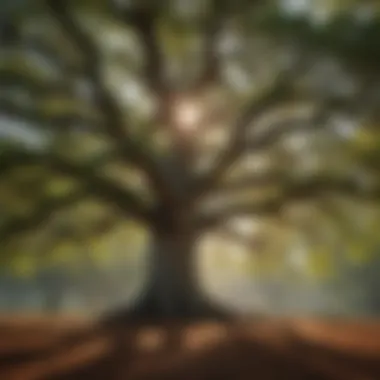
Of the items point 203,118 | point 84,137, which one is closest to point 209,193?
point 203,118

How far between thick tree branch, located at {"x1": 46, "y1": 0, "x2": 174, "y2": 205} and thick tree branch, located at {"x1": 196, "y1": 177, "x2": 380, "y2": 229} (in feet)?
0.29

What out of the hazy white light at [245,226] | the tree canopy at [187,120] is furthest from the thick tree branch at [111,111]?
the hazy white light at [245,226]

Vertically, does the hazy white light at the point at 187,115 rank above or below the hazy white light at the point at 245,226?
above

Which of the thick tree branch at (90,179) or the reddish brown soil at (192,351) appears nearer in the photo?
the reddish brown soil at (192,351)

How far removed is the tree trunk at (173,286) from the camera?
1.07 metres

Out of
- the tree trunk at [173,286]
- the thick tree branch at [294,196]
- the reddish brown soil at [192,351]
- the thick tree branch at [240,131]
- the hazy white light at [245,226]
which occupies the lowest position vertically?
the reddish brown soil at [192,351]

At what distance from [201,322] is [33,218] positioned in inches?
12.7

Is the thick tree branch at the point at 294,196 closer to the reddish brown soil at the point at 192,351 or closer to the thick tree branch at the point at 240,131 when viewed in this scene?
the thick tree branch at the point at 240,131

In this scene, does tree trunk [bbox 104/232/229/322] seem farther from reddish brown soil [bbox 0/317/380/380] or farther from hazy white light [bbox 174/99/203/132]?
hazy white light [bbox 174/99/203/132]

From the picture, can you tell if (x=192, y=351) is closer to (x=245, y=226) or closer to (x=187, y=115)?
(x=245, y=226)

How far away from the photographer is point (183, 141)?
1.10 meters

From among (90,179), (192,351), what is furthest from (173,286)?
(90,179)

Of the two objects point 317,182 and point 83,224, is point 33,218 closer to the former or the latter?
point 83,224

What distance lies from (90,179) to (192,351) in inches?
12.9
